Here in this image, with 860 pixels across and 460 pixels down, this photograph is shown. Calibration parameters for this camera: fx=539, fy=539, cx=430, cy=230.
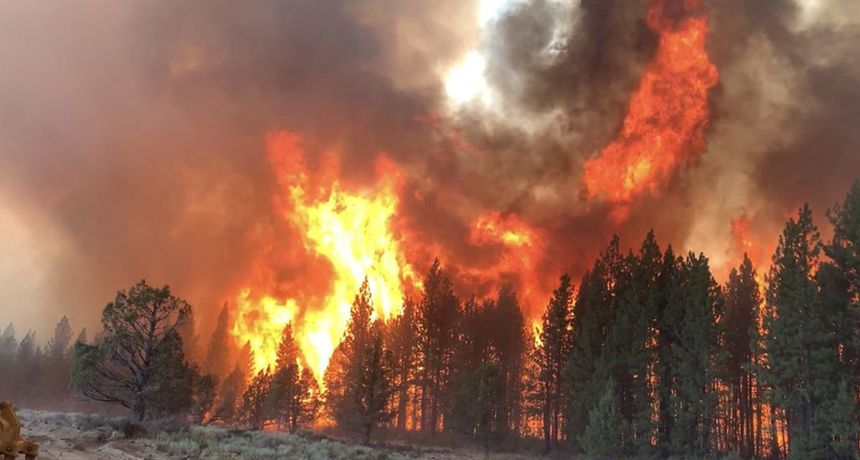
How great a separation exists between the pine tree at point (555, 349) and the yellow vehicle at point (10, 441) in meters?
54.8

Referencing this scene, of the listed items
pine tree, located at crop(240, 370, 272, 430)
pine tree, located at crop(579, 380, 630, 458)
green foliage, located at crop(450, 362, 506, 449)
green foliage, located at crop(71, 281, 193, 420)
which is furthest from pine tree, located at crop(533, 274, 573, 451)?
green foliage, located at crop(71, 281, 193, 420)

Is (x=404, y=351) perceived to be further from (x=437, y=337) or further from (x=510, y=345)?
(x=510, y=345)

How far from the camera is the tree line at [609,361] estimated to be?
3797 centimetres

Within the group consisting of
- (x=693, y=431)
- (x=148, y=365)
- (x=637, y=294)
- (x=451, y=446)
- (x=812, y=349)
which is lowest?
(x=451, y=446)

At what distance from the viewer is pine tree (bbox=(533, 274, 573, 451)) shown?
62.0m

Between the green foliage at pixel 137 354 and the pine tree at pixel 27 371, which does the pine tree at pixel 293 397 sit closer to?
the green foliage at pixel 137 354

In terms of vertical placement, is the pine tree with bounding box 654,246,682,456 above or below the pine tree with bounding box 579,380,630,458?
above

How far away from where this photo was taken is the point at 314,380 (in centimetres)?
7281

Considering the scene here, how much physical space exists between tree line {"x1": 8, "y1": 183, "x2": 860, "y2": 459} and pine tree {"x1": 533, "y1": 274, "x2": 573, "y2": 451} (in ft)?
0.57

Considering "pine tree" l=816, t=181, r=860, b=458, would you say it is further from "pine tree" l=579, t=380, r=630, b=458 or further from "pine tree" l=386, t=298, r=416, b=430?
"pine tree" l=386, t=298, r=416, b=430

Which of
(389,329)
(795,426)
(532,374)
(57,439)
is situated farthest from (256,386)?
(795,426)

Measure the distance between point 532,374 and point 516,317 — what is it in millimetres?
12948

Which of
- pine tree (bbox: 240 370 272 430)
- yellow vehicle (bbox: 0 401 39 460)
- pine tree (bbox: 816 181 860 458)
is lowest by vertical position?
pine tree (bbox: 240 370 272 430)

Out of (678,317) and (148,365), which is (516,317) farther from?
(148,365)
